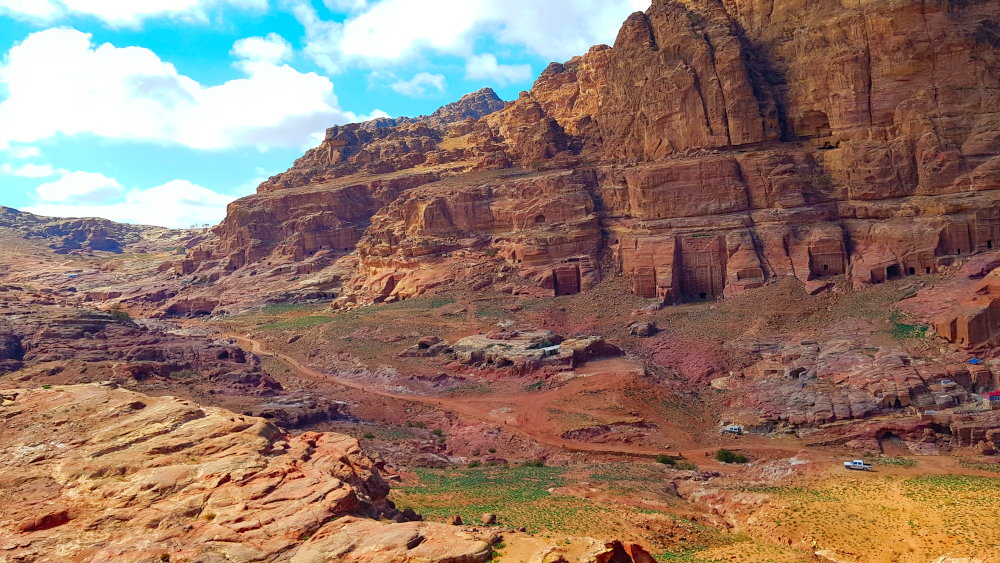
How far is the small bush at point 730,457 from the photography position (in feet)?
110

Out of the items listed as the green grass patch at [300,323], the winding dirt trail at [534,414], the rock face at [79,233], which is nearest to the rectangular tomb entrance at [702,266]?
the winding dirt trail at [534,414]

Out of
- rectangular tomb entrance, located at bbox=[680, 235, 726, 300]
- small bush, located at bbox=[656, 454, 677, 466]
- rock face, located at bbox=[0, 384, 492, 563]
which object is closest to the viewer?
rock face, located at bbox=[0, 384, 492, 563]

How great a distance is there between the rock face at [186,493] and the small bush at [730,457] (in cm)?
2051

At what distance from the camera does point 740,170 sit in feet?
190

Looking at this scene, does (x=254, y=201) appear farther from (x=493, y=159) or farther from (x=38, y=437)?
(x=38, y=437)

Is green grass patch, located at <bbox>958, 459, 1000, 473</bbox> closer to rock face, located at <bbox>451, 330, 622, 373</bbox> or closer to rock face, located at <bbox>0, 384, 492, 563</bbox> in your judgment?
rock face, located at <bbox>451, 330, 622, 373</bbox>

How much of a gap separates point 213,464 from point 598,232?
5139cm

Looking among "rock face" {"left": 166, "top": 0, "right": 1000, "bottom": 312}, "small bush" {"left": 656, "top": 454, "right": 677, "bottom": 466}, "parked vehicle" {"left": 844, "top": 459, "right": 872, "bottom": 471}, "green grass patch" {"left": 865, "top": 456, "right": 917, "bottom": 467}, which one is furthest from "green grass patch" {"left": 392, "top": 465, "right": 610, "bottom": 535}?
"rock face" {"left": 166, "top": 0, "right": 1000, "bottom": 312}

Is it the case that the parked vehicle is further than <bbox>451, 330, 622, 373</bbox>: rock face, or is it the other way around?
<bbox>451, 330, 622, 373</bbox>: rock face

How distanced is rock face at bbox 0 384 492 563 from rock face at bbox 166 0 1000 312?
4262cm

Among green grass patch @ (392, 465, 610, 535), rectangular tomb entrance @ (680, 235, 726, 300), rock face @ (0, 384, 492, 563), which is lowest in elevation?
green grass patch @ (392, 465, 610, 535)

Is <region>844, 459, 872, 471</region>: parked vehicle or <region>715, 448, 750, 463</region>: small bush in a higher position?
<region>844, 459, 872, 471</region>: parked vehicle

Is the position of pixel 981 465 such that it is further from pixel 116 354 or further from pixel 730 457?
pixel 116 354

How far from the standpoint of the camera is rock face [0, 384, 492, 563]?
42.9ft
